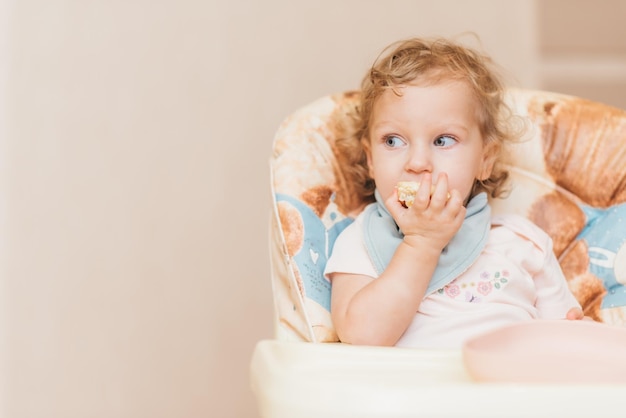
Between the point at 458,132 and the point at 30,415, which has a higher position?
the point at 458,132

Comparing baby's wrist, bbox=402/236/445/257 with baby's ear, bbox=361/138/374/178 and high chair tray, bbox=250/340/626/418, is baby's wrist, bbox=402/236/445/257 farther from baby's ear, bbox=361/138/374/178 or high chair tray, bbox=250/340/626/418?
high chair tray, bbox=250/340/626/418

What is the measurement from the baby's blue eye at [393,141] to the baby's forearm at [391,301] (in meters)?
0.17

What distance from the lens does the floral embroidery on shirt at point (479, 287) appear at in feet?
3.69

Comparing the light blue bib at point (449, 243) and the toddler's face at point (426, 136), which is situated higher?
the toddler's face at point (426, 136)

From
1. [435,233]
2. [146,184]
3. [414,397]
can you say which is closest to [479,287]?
[435,233]

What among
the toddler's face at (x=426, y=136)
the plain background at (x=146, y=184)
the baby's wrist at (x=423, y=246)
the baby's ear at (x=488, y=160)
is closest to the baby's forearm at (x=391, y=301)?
the baby's wrist at (x=423, y=246)

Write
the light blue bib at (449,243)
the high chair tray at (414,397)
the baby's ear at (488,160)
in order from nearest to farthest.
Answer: the high chair tray at (414,397) → the light blue bib at (449,243) → the baby's ear at (488,160)

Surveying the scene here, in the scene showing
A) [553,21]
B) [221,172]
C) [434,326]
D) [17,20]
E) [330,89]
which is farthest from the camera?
[553,21]

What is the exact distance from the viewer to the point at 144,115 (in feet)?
4.94

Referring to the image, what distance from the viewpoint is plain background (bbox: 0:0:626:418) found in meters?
1.30

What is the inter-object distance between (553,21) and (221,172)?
140 cm

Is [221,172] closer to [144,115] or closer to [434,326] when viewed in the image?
[144,115]


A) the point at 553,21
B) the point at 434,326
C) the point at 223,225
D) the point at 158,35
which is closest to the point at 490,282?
the point at 434,326

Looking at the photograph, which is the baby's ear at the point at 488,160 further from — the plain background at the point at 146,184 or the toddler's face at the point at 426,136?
the plain background at the point at 146,184
